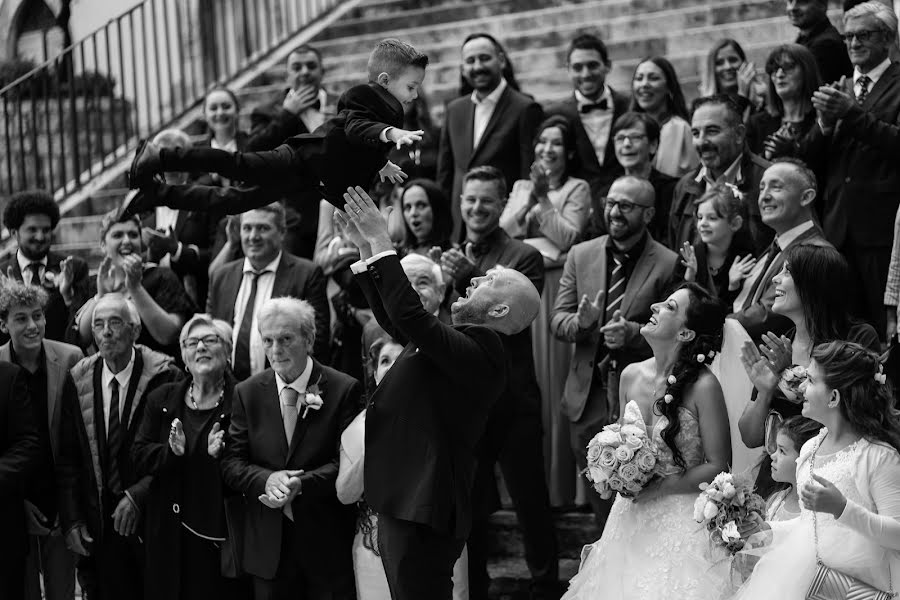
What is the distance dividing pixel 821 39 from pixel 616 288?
7.38ft

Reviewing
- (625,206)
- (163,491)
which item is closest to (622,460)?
(625,206)

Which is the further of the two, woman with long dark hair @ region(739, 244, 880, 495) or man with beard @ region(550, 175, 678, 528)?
man with beard @ region(550, 175, 678, 528)

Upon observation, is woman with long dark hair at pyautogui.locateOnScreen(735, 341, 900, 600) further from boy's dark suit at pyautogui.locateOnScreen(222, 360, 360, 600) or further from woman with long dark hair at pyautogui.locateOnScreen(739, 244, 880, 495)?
boy's dark suit at pyautogui.locateOnScreen(222, 360, 360, 600)

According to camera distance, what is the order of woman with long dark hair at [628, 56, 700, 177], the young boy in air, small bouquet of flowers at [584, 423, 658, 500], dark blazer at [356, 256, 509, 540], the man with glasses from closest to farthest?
1. dark blazer at [356, 256, 509, 540]
2. the young boy in air
3. small bouquet of flowers at [584, 423, 658, 500]
4. the man with glasses
5. woman with long dark hair at [628, 56, 700, 177]

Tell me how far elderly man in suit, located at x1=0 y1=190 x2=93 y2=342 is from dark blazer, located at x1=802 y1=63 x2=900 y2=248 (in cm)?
431

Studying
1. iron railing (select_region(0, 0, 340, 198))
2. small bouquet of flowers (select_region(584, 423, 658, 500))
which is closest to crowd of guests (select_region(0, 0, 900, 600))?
small bouquet of flowers (select_region(584, 423, 658, 500))

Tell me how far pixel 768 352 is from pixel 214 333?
293 cm

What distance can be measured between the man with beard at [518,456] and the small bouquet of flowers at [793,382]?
1.86 meters

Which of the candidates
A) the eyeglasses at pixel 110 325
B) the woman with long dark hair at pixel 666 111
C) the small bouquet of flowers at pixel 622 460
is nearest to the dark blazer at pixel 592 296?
the woman with long dark hair at pixel 666 111

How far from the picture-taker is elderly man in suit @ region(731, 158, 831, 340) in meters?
6.46

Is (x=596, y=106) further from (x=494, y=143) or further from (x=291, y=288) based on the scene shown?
(x=291, y=288)

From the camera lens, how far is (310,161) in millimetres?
5523

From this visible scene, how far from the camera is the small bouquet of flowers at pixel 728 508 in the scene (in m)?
5.04

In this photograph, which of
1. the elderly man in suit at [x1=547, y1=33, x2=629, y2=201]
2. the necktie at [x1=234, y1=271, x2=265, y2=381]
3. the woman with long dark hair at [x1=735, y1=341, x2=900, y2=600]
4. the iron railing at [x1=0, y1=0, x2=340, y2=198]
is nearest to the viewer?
the woman with long dark hair at [x1=735, y1=341, x2=900, y2=600]
